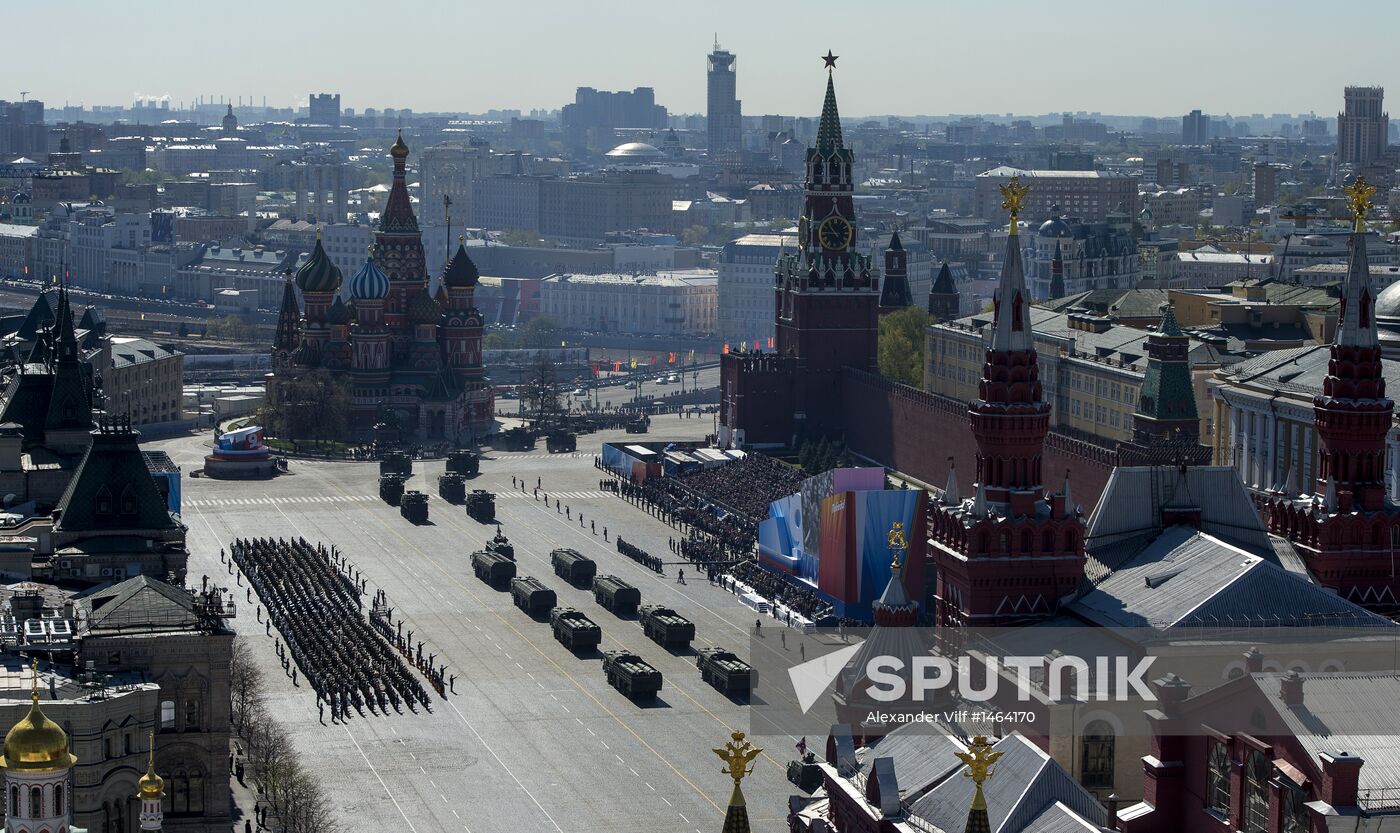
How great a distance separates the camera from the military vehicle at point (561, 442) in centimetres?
19125

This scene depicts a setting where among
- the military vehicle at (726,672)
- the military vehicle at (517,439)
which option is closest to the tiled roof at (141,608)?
the military vehicle at (726,672)

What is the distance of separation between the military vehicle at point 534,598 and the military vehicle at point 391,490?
3555 cm

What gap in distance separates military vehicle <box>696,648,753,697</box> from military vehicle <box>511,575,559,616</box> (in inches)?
613

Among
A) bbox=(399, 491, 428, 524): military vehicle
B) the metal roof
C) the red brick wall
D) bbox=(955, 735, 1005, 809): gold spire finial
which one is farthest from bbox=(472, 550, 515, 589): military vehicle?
bbox=(955, 735, 1005, 809): gold spire finial

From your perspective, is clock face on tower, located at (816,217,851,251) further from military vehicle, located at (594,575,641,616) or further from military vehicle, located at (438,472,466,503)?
military vehicle, located at (594,575,641,616)

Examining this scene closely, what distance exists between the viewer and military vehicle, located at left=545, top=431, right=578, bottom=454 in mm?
191250

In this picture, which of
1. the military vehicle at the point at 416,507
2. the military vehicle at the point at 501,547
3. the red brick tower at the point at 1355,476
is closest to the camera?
the red brick tower at the point at 1355,476

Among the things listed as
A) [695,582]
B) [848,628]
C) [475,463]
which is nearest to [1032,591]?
[848,628]

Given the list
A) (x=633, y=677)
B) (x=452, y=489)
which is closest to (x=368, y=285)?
(x=452, y=489)

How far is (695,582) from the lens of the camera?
135625 millimetres

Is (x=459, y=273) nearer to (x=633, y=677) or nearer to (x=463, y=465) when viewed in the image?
(x=463, y=465)

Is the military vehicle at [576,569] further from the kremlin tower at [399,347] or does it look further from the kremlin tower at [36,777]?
the kremlin tower at [36,777]

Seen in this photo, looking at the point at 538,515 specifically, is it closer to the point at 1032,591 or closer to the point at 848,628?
the point at 848,628

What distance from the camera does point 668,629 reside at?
389 feet
